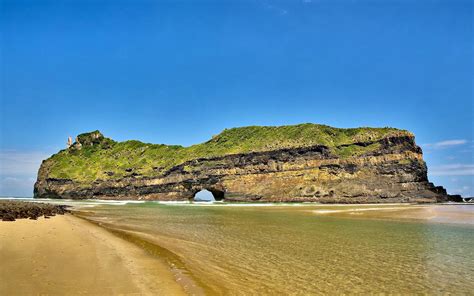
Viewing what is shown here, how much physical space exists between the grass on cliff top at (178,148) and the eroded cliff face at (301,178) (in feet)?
5.97

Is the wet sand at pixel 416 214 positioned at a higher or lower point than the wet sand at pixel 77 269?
lower

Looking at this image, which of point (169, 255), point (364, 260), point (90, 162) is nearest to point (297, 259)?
point (364, 260)

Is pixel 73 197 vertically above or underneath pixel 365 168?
underneath

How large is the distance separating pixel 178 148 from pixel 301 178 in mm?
46943

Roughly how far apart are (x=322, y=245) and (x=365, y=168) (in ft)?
246

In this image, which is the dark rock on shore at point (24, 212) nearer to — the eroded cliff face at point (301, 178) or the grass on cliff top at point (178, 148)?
the eroded cliff face at point (301, 178)

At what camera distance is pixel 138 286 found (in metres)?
8.19

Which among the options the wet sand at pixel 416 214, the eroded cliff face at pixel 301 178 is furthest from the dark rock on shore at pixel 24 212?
the eroded cliff face at pixel 301 178

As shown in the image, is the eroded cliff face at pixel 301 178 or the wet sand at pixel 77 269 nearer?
the wet sand at pixel 77 269

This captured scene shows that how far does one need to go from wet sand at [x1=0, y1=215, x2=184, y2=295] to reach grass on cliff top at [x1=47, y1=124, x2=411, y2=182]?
270ft

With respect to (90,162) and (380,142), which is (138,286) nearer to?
(380,142)

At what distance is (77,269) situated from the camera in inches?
374

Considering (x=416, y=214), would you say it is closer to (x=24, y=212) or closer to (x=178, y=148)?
(x=24, y=212)

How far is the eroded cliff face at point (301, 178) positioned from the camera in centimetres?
8125
